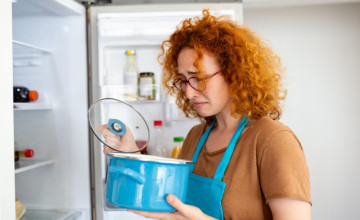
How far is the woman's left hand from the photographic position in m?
0.78

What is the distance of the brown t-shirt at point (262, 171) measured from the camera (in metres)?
0.78

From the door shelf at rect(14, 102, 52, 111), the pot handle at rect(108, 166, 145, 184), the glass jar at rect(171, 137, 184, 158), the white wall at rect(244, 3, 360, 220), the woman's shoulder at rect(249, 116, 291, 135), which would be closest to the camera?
the pot handle at rect(108, 166, 145, 184)

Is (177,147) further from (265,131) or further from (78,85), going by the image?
(265,131)

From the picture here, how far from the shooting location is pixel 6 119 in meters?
0.97

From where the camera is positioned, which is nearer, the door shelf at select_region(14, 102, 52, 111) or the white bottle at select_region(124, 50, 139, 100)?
the door shelf at select_region(14, 102, 52, 111)

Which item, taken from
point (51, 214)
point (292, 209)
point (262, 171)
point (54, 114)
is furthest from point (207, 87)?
point (51, 214)

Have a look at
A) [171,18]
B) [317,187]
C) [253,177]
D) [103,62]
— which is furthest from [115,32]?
[317,187]

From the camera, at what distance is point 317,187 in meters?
1.88

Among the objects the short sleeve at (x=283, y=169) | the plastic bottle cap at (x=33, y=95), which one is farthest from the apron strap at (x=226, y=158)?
the plastic bottle cap at (x=33, y=95)

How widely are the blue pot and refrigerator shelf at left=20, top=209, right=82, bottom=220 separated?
0.85 m

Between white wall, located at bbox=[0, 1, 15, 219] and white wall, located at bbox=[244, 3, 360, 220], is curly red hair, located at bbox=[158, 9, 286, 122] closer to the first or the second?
white wall, located at bbox=[0, 1, 15, 219]

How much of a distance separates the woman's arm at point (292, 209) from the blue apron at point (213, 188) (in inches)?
6.5

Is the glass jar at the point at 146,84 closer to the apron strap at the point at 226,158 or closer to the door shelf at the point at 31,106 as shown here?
the door shelf at the point at 31,106

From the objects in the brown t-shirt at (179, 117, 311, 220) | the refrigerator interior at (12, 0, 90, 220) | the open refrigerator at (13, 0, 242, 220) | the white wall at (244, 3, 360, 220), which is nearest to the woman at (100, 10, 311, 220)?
the brown t-shirt at (179, 117, 311, 220)
